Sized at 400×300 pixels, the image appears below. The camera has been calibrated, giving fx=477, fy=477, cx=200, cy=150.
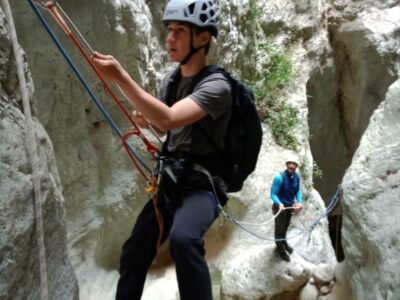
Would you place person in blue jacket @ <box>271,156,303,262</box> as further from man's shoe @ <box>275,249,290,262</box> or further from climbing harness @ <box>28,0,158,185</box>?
climbing harness @ <box>28,0,158,185</box>

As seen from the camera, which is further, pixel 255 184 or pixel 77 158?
pixel 255 184

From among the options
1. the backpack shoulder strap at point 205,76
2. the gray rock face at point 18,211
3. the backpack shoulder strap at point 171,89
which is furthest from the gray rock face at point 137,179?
the backpack shoulder strap at point 205,76

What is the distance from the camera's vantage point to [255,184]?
691cm

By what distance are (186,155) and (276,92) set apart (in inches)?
241

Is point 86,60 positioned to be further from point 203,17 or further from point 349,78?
point 349,78

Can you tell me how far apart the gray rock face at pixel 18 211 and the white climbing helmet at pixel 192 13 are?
895 mm

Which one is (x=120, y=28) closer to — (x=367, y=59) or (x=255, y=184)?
(x=255, y=184)

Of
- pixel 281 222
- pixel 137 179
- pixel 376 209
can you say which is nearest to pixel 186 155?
pixel 376 209

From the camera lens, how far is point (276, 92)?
8414mm

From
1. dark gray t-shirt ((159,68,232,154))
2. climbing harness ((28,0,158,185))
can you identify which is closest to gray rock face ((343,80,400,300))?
dark gray t-shirt ((159,68,232,154))

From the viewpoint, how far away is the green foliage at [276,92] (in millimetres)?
7812

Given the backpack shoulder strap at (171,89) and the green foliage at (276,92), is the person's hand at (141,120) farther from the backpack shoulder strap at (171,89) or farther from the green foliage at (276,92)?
the green foliage at (276,92)

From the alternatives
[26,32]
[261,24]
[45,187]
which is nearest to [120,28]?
[26,32]

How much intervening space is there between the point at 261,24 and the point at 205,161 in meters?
7.04
